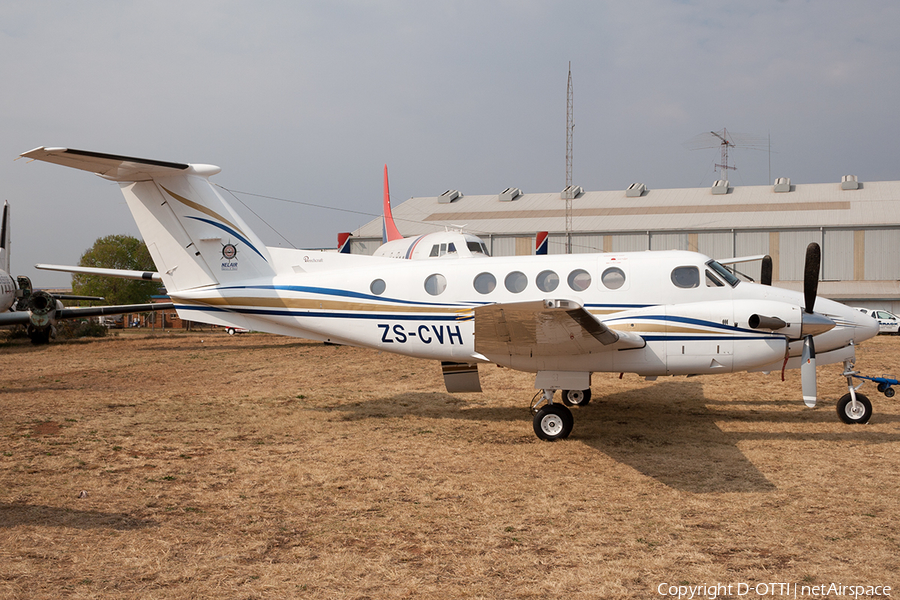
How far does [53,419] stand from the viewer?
32.9 ft

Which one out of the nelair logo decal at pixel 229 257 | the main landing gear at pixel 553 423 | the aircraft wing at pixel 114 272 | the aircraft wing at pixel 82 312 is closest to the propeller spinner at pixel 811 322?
the main landing gear at pixel 553 423

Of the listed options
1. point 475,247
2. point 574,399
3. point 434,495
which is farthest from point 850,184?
point 434,495

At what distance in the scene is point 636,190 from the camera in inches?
1982

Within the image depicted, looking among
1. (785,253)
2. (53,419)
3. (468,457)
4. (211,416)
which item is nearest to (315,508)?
(468,457)

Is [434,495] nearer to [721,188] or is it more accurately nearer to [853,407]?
[853,407]

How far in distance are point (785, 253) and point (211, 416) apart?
40.1 meters

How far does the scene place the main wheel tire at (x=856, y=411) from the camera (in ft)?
31.9

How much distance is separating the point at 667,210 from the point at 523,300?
40.3 m

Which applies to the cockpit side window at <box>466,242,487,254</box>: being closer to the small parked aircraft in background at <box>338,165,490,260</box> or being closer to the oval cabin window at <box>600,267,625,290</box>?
the small parked aircraft in background at <box>338,165,490,260</box>

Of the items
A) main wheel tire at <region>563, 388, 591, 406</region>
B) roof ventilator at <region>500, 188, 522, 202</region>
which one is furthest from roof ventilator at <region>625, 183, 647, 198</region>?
main wheel tire at <region>563, 388, 591, 406</region>

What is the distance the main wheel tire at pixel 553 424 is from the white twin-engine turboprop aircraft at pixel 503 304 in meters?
0.02

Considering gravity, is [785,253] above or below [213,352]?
above

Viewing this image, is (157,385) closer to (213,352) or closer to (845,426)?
(213,352)

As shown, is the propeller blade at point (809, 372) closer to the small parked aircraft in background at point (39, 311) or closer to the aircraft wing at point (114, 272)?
the aircraft wing at point (114, 272)
